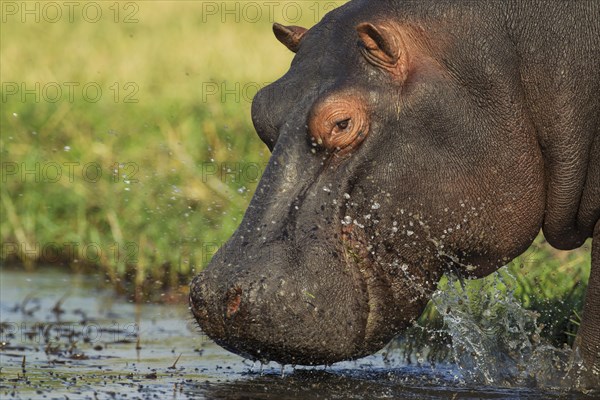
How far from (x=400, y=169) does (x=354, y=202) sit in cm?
20

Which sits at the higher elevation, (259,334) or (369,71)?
(369,71)

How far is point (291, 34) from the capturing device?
190 inches

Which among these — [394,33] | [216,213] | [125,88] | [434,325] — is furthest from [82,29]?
[394,33]

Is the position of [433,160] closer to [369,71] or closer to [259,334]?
[369,71]

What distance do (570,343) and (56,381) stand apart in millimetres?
2239

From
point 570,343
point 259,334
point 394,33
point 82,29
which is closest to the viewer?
point 259,334

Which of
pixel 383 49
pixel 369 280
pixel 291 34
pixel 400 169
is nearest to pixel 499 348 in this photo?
pixel 369 280

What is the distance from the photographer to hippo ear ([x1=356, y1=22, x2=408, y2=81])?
439cm

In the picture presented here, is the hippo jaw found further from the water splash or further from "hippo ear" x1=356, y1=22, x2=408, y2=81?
"hippo ear" x1=356, y1=22, x2=408, y2=81

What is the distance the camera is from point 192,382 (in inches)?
190

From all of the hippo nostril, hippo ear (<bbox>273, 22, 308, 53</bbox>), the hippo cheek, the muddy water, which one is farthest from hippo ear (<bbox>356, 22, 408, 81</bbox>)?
the muddy water

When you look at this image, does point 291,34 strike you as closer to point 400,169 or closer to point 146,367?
point 400,169

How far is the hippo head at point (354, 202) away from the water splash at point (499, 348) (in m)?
0.30

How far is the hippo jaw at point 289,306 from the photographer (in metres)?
4.16
